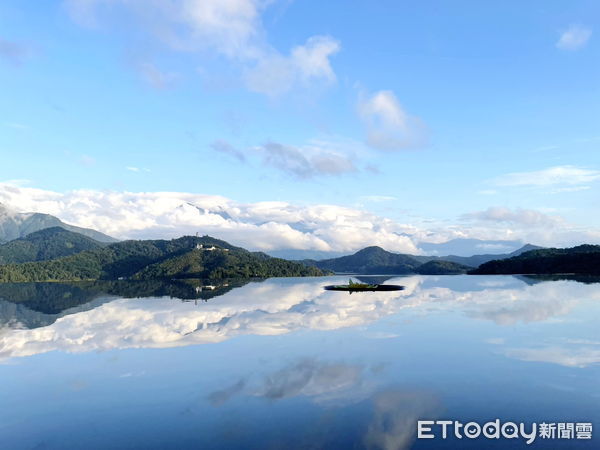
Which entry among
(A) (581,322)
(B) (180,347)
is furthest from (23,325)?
(A) (581,322)

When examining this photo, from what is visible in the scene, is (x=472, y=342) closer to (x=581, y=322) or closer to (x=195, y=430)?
(x=581, y=322)

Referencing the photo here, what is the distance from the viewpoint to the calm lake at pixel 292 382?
24.5 meters

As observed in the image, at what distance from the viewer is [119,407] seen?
30125 mm

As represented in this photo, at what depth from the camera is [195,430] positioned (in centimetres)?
2491

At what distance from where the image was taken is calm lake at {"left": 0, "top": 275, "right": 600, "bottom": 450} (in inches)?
963

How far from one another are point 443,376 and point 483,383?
353cm

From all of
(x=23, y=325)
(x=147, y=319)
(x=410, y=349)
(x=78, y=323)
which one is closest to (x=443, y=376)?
(x=410, y=349)

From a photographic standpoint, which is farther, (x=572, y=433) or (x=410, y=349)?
(x=410, y=349)

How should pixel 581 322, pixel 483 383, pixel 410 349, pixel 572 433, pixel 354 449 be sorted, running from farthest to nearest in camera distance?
pixel 581 322 < pixel 410 349 < pixel 483 383 < pixel 572 433 < pixel 354 449

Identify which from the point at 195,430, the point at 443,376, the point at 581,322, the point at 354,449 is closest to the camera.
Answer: the point at 354,449

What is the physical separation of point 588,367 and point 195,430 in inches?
1403

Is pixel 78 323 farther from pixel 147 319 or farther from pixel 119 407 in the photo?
pixel 119 407

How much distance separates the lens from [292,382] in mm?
34438

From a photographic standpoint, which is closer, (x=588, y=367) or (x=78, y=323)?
(x=588, y=367)
